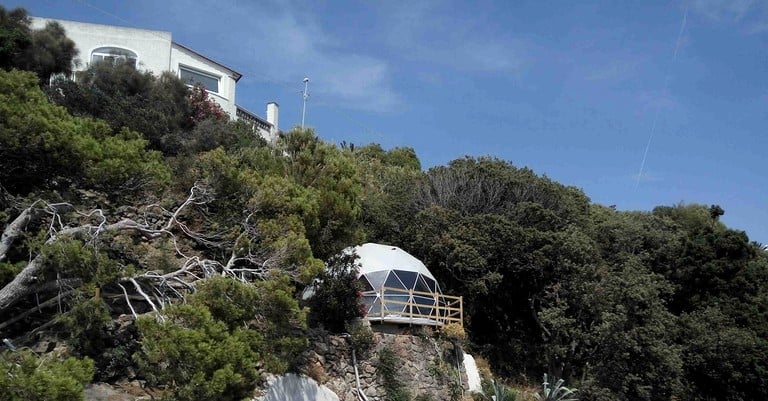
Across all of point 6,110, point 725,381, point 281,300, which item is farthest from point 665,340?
point 6,110

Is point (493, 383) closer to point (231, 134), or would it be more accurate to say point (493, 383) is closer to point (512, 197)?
point (512, 197)

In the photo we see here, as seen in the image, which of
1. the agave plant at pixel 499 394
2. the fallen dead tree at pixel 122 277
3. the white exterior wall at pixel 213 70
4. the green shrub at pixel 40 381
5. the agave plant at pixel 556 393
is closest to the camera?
the green shrub at pixel 40 381

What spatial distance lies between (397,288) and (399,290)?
52 cm

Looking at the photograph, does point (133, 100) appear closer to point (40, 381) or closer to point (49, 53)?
point (49, 53)

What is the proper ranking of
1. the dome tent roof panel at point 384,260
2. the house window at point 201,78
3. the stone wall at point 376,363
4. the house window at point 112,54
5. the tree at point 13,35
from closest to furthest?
the stone wall at point 376,363
the dome tent roof panel at point 384,260
the tree at point 13,35
the house window at point 112,54
the house window at point 201,78

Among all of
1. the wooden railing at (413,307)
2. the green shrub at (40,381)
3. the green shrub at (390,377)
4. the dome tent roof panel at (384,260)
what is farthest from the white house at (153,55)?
the green shrub at (40,381)

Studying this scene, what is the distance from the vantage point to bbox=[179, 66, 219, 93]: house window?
36.7m

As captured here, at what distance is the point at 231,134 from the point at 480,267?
1245 centimetres

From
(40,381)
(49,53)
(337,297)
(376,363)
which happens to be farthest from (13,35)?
(40,381)

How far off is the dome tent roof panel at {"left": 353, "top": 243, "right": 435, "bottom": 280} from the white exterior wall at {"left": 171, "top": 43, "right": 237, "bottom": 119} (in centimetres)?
1591

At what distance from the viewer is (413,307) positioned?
74.0ft

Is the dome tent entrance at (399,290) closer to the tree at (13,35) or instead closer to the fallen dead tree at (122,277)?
the fallen dead tree at (122,277)

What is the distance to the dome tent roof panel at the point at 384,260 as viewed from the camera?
22.6m

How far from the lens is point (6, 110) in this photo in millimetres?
13930
